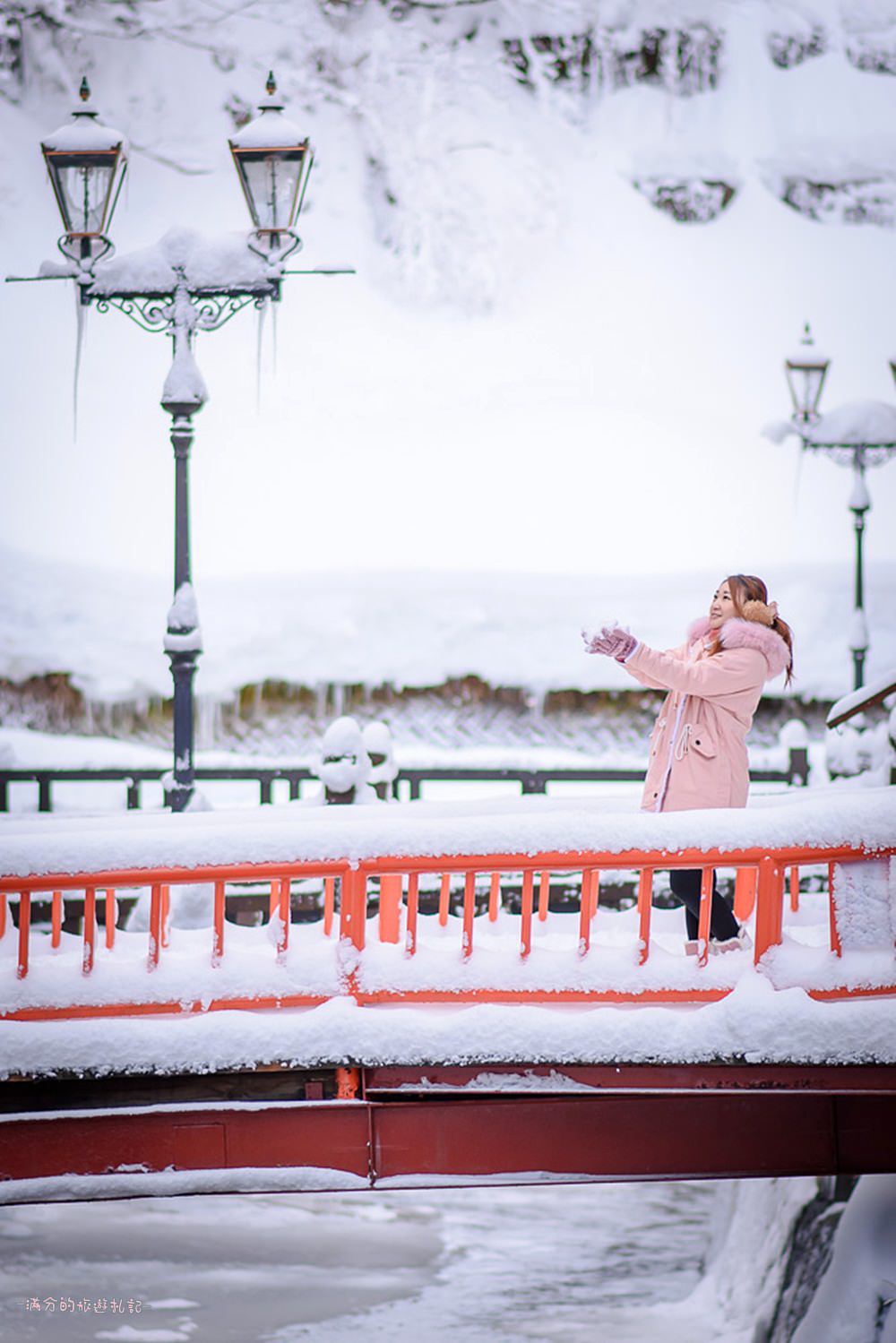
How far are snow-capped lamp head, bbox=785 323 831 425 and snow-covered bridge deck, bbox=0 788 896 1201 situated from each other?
6.29 m

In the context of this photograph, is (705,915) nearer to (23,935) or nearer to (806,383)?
(23,935)

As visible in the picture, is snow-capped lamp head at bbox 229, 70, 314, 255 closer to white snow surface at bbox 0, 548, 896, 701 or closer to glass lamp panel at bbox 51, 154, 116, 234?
glass lamp panel at bbox 51, 154, 116, 234

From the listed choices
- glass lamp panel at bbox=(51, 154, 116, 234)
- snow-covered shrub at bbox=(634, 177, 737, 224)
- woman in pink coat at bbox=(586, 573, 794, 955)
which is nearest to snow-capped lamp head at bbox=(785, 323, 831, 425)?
snow-covered shrub at bbox=(634, 177, 737, 224)

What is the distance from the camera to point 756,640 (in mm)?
3695

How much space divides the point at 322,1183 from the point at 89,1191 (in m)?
0.48

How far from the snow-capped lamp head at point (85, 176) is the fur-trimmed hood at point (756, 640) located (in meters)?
3.04

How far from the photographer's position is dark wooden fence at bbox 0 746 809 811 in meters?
8.46

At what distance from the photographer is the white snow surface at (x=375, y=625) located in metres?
12.1

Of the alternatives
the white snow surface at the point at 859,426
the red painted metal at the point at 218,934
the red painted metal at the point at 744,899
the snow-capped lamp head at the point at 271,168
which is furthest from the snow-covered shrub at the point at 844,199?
the red painted metal at the point at 218,934

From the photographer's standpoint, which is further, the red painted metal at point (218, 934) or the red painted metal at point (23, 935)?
the red painted metal at point (218, 934)

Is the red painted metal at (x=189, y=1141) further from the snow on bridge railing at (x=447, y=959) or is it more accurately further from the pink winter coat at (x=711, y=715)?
the pink winter coat at (x=711, y=715)

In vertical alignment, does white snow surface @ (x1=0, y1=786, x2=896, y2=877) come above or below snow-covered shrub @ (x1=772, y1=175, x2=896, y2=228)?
below

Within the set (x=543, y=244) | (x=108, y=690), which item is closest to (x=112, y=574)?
(x=108, y=690)

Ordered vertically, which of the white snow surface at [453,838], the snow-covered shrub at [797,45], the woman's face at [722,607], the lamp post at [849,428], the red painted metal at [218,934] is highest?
the snow-covered shrub at [797,45]
